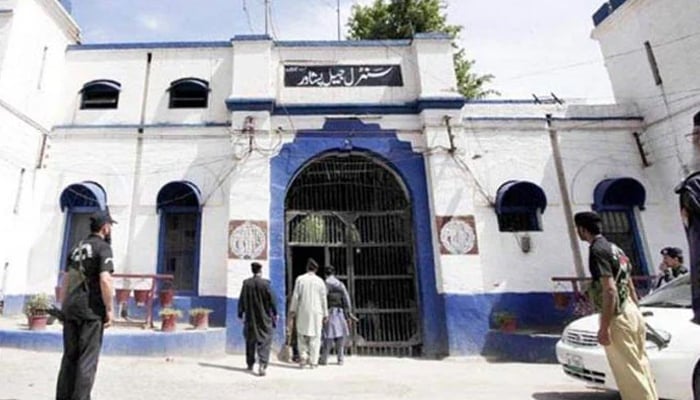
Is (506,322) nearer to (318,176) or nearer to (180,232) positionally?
(318,176)

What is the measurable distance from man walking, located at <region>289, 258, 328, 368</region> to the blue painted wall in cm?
142

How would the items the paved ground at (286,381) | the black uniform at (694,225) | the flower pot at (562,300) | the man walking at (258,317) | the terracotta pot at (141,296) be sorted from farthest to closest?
the flower pot at (562,300)
the terracotta pot at (141,296)
the man walking at (258,317)
the paved ground at (286,381)
the black uniform at (694,225)

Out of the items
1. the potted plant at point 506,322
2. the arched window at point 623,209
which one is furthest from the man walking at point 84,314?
the arched window at point 623,209

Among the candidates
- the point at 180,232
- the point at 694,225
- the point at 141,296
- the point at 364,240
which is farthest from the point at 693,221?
the point at 180,232

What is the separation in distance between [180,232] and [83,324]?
6374mm

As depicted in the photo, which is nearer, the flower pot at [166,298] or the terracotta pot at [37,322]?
the terracotta pot at [37,322]

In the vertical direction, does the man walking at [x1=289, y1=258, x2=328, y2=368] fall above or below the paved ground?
above

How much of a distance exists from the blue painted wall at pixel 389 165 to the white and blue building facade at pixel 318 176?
0.04 m

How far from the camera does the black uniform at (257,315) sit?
23.0ft

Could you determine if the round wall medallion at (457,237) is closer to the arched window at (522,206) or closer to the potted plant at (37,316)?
the arched window at (522,206)

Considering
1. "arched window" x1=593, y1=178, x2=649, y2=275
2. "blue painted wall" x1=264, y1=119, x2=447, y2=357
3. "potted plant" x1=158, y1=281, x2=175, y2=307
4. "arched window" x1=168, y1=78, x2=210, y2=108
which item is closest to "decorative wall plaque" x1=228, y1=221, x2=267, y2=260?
"blue painted wall" x1=264, y1=119, x2=447, y2=357

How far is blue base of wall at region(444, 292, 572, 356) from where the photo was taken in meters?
9.20

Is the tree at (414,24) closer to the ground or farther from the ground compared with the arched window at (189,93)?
farther from the ground

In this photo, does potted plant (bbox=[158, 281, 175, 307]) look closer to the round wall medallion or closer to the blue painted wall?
the blue painted wall
